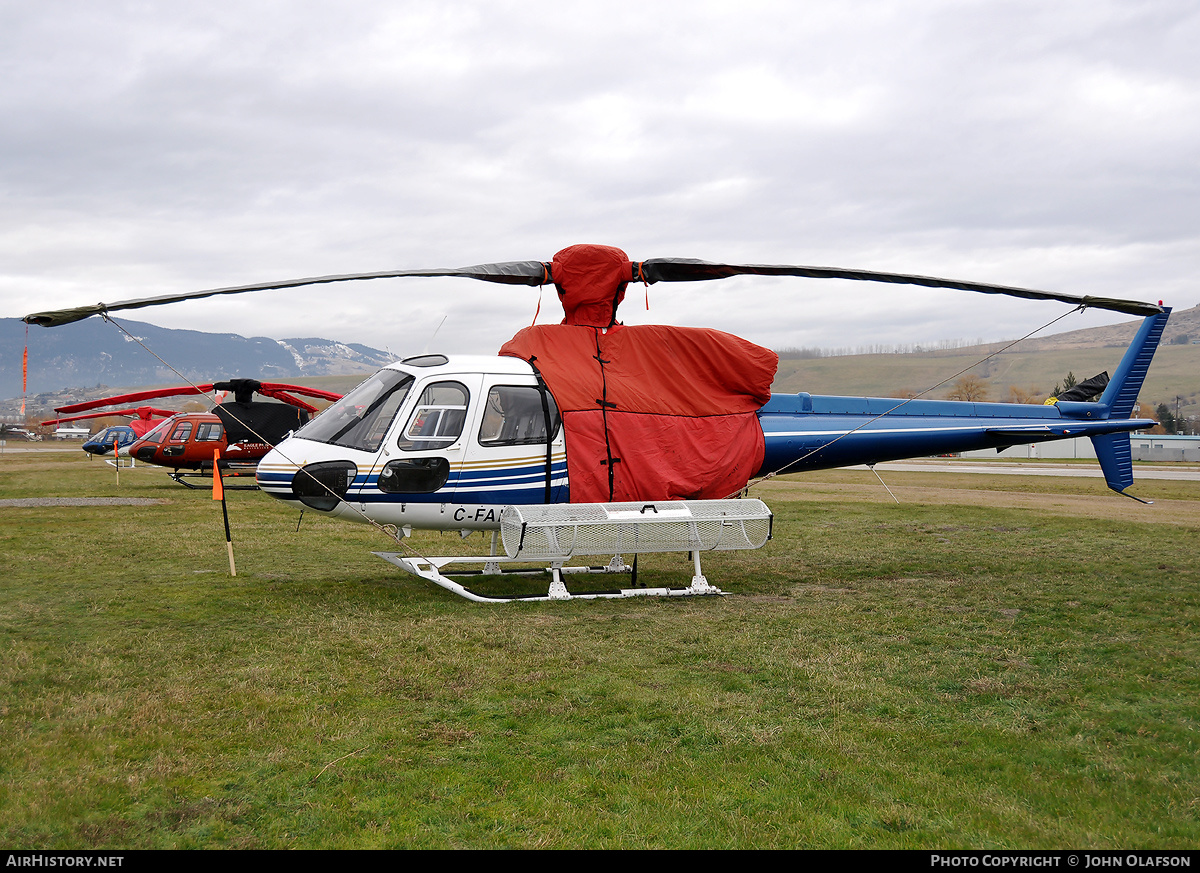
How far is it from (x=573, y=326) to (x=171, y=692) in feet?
20.6

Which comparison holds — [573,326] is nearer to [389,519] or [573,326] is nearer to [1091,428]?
[389,519]

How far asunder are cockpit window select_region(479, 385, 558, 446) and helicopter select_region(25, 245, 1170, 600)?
2 centimetres

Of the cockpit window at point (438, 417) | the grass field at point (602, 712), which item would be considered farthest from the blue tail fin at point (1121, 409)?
the cockpit window at point (438, 417)

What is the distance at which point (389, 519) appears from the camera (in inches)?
381

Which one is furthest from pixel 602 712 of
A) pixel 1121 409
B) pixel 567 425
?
pixel 1121 409

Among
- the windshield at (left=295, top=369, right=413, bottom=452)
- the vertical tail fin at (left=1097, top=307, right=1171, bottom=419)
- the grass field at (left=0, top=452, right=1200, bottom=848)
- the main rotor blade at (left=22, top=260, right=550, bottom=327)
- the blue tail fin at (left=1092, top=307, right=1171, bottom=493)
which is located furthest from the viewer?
the blue tail fin at (left=1092, top=307, right=1171, bottom=493)

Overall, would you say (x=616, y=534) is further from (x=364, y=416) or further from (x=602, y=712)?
(x=602, y=712)

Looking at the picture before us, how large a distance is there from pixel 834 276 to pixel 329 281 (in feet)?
18.5

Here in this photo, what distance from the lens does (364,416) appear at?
31.8 feet

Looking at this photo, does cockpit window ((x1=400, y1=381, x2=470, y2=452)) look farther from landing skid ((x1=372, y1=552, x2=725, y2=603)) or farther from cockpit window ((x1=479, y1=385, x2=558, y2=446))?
landing skid ((x1=372, y1=552, x2=725, y2=603))

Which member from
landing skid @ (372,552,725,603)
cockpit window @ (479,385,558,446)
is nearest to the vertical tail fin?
landing skid @ (372,552,725,603)

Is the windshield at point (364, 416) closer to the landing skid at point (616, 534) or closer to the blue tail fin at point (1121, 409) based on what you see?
the landing skid at point (616, 534)

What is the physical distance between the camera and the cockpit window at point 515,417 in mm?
9844

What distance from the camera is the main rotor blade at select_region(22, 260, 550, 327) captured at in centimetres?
714
